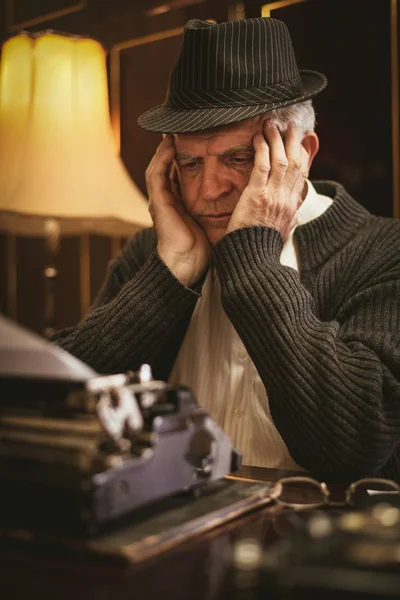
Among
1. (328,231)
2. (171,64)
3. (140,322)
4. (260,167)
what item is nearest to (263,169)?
(260,167)

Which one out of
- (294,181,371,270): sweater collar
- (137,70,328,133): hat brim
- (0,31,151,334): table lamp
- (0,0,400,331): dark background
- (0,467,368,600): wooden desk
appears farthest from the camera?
(0,31,151,334): table lamp

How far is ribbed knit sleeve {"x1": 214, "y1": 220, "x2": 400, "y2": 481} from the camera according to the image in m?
1.24

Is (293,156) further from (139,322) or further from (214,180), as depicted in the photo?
(139,322)

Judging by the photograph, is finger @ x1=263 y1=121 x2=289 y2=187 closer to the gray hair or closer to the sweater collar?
the gray hair

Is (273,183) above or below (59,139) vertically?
below

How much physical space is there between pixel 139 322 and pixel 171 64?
4.47 feet

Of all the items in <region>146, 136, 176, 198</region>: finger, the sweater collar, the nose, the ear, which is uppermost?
the ear

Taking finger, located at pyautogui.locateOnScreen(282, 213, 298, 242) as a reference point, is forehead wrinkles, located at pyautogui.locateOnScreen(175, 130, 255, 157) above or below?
above

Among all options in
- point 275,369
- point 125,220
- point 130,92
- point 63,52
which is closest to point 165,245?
point 275,369

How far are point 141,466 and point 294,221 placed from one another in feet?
3.29

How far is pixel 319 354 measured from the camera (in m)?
1.27

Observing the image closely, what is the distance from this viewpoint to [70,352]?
61.4 inches

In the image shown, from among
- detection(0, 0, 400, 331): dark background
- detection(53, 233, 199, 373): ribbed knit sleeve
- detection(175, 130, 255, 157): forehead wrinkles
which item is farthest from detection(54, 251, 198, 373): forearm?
detection(0, 0, 400, 331): dark background

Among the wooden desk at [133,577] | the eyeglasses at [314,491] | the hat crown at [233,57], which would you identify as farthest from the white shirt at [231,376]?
the wooden desk at [133,577]
